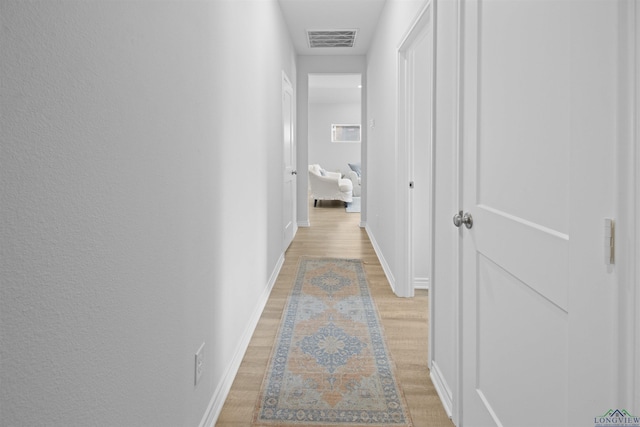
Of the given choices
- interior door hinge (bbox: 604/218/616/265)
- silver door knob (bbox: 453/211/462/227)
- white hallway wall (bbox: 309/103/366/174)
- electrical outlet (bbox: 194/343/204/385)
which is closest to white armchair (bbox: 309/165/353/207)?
white hallway wall (bbox: 309/103/366/174)

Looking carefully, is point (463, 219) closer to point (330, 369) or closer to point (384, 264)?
point (330, 369)

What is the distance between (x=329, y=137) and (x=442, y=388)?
10281 mm

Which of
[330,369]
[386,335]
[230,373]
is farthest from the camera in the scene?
[386,335]

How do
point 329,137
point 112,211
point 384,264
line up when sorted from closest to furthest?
1. point 112,211
2. point 384,264
3. point 329,137

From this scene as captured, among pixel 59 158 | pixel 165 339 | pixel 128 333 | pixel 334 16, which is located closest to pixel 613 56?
pixel 59 158

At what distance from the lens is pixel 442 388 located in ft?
6.66

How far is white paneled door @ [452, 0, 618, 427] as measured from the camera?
853 mm

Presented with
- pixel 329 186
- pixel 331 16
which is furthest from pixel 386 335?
pixel 329 186

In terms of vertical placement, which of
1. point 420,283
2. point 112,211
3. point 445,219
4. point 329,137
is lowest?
point 420,283

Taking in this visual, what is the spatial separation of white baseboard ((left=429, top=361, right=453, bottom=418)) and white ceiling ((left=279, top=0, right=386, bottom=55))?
3530 millimetres

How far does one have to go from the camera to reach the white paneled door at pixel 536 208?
0.85 metres

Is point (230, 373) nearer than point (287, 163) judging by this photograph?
Yes

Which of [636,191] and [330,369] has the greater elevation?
[636,191]

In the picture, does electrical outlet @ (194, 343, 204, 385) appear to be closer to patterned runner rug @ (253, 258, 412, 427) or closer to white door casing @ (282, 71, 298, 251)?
patterned runner rug @ (253, 258, 412, 427)
